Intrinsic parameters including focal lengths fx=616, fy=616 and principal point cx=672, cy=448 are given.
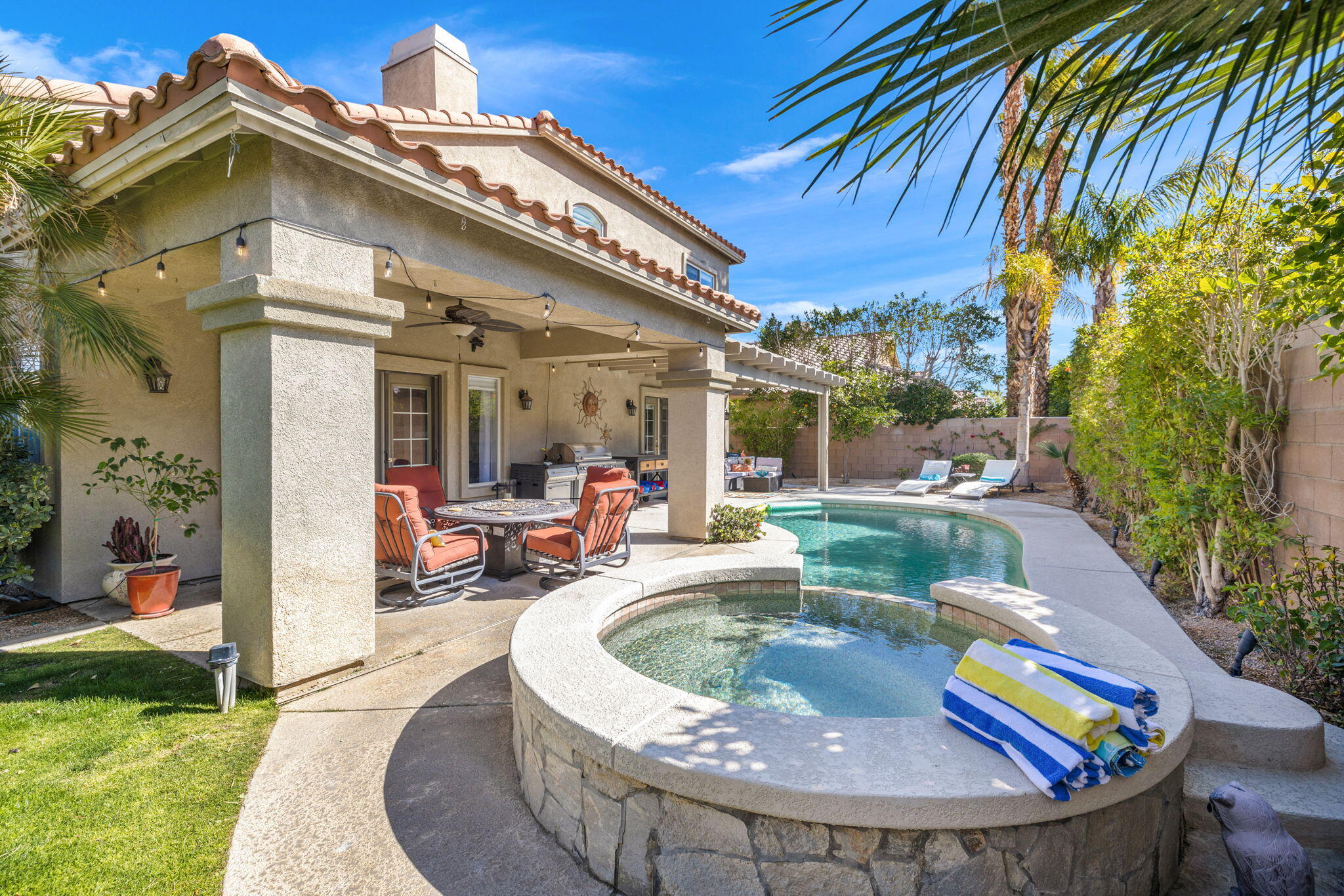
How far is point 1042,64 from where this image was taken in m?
1.23

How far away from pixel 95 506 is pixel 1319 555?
9934 millimetres

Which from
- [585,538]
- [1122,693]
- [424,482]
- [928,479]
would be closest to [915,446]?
[928,479]

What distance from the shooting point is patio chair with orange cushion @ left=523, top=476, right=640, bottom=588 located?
6578 millimetres

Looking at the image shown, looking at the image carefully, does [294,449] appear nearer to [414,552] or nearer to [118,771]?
[118,771]

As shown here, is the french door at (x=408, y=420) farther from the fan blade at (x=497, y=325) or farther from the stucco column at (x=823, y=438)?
the stucco column at (x=823, y=438)

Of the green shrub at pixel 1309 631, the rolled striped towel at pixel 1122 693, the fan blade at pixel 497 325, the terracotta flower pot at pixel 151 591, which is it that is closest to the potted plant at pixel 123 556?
the terracotta flower pot at pixel 151 591

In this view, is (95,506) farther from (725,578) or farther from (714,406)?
(714,406)

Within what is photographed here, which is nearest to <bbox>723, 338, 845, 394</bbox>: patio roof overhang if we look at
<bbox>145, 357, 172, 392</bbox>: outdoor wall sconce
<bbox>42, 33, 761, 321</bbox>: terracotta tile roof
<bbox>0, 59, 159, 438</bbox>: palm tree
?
<bbox>42, 33, 761, 321</bbox>: terracotta tile roof

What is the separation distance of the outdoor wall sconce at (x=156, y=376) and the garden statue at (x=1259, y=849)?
8215mm

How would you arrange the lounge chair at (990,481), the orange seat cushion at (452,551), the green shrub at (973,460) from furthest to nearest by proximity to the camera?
the green shrub at (973,460) → the lounge chair at (990,481) → the orange seat cushion at (452,551)

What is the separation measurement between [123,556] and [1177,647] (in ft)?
28.7

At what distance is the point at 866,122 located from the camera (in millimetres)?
1413

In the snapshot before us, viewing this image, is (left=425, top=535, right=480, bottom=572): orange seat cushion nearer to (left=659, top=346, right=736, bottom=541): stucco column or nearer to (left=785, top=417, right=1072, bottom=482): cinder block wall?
(left=659, top=346, right=736, bottom=541): stucco column

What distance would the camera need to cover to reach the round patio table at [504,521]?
22.2 feet
